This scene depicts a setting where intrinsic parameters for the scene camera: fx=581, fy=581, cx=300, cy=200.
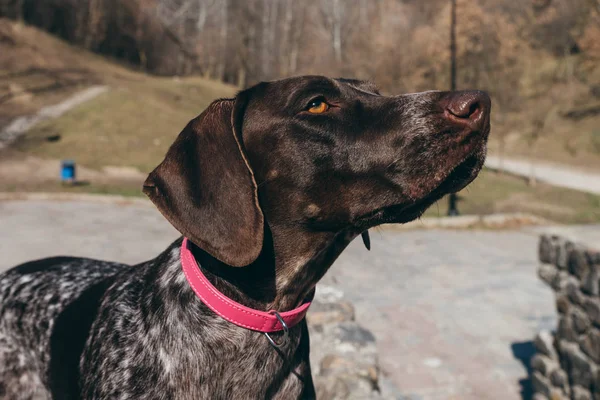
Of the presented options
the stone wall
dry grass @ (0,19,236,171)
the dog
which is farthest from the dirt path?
the dog

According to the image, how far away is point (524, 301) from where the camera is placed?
9.57 meters

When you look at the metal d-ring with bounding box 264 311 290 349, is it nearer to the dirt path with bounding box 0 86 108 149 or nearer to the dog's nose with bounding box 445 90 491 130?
the dog's nose with bounding box 445 90 491 130

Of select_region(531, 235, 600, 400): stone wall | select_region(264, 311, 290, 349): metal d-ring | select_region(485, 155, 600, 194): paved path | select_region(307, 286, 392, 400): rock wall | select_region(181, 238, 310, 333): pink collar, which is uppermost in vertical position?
select_region(181, 238, 310, 333): pink collar

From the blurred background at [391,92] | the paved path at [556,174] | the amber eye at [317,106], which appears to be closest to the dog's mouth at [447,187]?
the amber eye at [317,106]

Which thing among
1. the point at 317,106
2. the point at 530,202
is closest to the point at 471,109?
the point at 317,106

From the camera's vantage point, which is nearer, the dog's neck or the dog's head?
the dog's head

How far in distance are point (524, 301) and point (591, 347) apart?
4049mm

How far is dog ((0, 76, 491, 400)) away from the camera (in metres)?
2.31

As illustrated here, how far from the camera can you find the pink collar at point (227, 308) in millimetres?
2400

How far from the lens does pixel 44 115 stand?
25.2m

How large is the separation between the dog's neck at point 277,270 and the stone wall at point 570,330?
157 inches

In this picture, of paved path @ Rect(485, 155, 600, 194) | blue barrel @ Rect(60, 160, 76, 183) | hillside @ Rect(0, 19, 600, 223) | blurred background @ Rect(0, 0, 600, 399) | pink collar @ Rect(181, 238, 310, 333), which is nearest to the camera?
pink collar @ Rect(181, 238, 310, 333)

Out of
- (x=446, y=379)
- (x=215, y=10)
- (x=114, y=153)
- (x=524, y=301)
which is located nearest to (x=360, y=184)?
(x=446, y=379)

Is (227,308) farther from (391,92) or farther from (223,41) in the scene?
(223,41)
